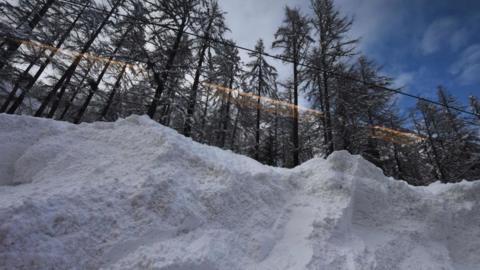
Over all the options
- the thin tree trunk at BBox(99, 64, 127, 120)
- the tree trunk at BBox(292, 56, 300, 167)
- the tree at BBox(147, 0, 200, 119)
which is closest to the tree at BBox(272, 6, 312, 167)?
the tree trunk at BBox(292, 56, 300, 167)

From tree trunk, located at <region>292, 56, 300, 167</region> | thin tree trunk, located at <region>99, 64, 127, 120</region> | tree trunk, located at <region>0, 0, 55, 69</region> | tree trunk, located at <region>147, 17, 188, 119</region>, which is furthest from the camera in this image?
thin tree trunk, located at <region>99, 64, 127, 120</region>

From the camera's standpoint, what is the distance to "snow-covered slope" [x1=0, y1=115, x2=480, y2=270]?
215cm

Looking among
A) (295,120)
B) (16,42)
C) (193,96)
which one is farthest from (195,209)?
(16,42)

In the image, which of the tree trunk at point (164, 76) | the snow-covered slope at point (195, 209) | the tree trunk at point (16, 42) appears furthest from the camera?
the tree trunk at point (16, 42)

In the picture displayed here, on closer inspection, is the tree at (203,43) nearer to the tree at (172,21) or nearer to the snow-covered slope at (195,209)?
the tree at (172,21)

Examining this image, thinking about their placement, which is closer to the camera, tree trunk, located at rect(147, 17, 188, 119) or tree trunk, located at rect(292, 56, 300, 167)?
tree trunk, located at rect(147, 17, 188, 119)

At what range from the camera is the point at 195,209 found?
2.88 m

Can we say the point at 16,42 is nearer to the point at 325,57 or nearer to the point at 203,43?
the point at 203,43

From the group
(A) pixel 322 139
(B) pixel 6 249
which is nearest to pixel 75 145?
(B) pixel 6 249

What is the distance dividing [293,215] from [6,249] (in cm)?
332

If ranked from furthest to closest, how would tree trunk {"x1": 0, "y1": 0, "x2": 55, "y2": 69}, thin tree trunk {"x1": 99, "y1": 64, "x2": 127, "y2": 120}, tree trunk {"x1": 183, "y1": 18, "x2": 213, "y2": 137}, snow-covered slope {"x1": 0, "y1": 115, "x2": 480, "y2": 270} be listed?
thin tree trunk {"x1": 99, "y1": 64, "x2": 127, "y2": 120} < tree trunk {"x1": 183, "y1": 18, "x2": 213, "y2": 137} < tree trunk {"x1": 0, "y1": 0, "x2": 55, "y2": 69} < snow-covered slope {"x1": 0, "y1": 115, "x2": 480, "y2": 270}

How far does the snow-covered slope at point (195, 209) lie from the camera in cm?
215

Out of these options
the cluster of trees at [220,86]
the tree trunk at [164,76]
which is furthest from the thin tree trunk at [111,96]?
the tree trunk at [164,76]

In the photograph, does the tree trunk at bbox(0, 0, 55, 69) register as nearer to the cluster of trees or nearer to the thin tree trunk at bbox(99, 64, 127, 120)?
the cluster of trees
